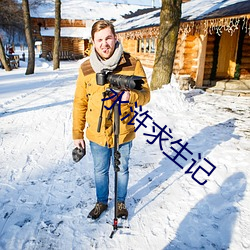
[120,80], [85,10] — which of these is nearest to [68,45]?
[85,10]

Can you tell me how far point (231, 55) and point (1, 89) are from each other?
1056 cm

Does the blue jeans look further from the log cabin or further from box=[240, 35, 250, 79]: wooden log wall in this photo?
box=[240, 35, 250, 79]: wooden log wall

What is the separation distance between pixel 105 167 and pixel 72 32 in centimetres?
3109

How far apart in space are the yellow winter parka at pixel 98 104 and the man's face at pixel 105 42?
0.15 m

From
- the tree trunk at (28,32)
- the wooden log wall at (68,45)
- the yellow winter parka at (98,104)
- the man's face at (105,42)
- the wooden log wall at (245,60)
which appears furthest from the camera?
the wooden log wall at (68,45)

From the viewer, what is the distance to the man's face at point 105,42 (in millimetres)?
1797

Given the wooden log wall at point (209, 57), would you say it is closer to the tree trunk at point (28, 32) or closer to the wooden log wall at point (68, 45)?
the tree trunk at point (28, 32)

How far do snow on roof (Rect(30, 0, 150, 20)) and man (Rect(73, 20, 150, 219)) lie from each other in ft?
110

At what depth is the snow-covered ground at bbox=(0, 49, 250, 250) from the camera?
2.19m

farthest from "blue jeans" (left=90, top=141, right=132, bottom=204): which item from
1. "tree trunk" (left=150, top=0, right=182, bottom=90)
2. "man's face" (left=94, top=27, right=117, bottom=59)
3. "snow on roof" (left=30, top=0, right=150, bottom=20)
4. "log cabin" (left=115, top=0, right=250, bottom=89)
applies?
"snow on roof" (left=30, top=0, right=150, bottom=20)

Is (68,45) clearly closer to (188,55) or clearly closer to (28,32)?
(28,32)

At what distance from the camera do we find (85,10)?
110 feet

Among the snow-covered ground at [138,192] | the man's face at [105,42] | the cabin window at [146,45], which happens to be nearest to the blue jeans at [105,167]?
the snow-covered ground at [138,192]

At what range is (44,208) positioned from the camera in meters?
2.54
